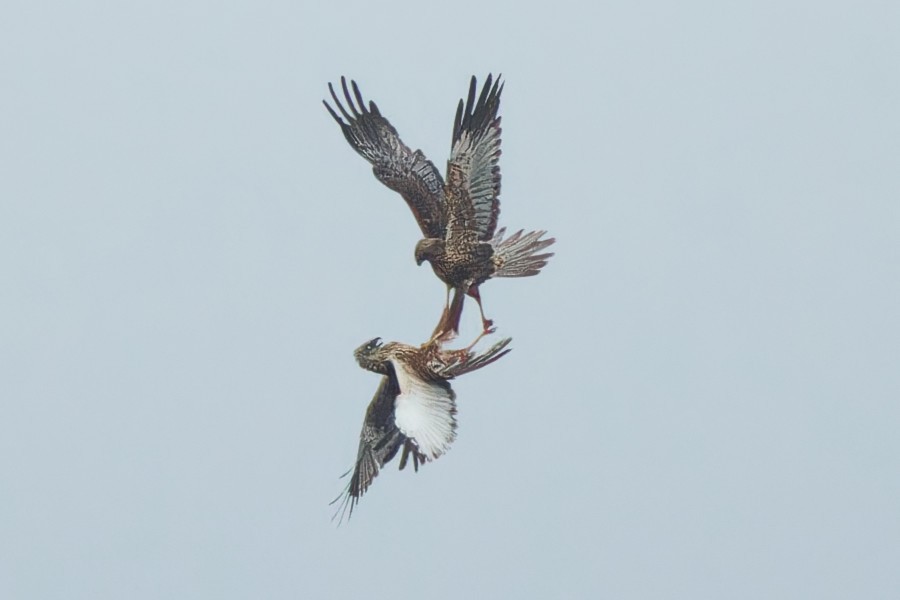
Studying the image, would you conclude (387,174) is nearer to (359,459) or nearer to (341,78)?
(341,78)

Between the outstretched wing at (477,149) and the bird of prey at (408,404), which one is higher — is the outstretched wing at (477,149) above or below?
above

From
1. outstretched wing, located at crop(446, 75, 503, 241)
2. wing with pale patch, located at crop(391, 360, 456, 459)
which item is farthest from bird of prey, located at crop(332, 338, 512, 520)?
outstretched wing, located at crop(446, 75, 503, 241)

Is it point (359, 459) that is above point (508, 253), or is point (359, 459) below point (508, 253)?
below

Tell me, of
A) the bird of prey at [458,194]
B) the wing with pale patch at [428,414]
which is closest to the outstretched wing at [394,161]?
the bird of prey at [458,194]

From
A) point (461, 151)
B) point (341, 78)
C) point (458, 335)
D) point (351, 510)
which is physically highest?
point (341, 78)

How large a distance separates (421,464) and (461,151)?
2313 millimetres

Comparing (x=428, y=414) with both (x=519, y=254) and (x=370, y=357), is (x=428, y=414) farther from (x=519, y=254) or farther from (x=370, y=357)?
(x=519, y=254)

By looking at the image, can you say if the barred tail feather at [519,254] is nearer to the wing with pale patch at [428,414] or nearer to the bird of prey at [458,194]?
the bird of prey at [458,194]

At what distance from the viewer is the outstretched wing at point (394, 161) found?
16.2 m

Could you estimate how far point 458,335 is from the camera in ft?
51.4

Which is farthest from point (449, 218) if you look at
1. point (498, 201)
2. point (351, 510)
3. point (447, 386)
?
point (351, 510)

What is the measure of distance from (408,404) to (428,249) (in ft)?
4.56

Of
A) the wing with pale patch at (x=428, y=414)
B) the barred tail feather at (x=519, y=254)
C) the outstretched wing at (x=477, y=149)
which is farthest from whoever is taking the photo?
the barred tail feather at (x=519, y=254)

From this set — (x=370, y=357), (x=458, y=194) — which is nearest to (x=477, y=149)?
(x=458, y=194)
